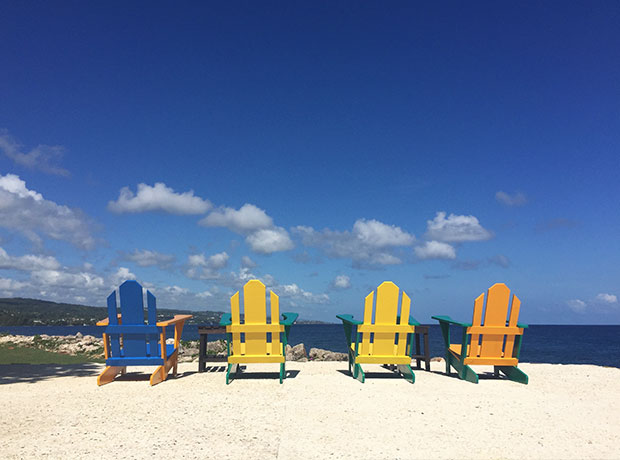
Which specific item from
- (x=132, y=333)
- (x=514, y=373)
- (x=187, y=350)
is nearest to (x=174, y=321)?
(x=132, y=333)

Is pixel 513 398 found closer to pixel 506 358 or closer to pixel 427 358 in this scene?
pixel 506 358

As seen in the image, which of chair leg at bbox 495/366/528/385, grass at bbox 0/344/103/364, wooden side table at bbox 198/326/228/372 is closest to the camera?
chair leg at bbox 495/366/528/385

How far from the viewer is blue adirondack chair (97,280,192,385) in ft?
19.4

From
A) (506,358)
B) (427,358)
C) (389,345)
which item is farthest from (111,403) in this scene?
(506,358)

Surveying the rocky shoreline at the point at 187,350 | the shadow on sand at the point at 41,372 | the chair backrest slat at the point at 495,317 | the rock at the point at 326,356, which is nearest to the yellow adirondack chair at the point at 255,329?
the shadow on sand at the point at 41,372

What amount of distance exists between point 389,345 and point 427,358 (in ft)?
4.36

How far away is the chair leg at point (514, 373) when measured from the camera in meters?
6.17

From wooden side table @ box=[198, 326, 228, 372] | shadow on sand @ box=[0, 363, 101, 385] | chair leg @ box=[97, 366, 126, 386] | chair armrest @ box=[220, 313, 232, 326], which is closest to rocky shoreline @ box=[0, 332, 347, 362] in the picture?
shadow on sand @ box=[0, 363, 101, 385]

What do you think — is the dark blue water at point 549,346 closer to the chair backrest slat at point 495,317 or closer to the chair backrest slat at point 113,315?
the chair backrest slat at point 113,315

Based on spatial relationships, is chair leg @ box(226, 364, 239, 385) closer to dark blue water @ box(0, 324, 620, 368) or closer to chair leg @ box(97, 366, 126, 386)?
chair leg @ box(97, 366, 126, 386)

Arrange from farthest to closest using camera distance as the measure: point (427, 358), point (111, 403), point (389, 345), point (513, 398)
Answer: point (427, 358) < point (389, 345) < point (513, 398) < point (111, 403)

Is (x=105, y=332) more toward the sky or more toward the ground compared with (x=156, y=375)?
more toward the sky

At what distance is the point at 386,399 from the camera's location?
16.3ft

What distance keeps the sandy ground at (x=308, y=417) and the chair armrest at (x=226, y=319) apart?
3.00 feet
